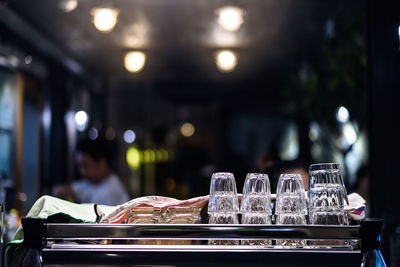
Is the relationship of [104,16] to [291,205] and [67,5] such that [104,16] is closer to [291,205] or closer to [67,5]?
[67,5]

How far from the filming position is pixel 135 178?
39.2 feet

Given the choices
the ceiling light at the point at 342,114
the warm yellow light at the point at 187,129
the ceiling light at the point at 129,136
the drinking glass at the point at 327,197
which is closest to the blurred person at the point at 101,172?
the ceiling light at the point at 342,114

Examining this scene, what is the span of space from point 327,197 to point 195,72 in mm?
7410

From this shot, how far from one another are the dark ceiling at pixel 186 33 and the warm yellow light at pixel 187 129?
755cm

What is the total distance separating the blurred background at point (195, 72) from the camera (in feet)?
12.1

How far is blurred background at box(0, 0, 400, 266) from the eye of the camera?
12.1ft

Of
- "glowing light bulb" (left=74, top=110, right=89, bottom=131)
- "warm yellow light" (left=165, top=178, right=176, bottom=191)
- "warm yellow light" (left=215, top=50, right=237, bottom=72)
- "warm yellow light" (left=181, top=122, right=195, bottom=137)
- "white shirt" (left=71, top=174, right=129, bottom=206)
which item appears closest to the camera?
"white shirt" (left=71, top=174, right=129, bottom=206)

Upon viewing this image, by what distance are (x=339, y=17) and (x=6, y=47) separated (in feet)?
10.9

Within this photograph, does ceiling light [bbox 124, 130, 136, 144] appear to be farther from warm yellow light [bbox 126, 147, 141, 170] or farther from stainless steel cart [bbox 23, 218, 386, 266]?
stainless steel cart [bbox 23, 218, 386, 266]

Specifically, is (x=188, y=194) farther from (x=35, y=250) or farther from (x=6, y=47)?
(x=35, y=250)

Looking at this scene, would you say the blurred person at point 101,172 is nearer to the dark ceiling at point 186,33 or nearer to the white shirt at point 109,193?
A: the white shirt at point 109,193

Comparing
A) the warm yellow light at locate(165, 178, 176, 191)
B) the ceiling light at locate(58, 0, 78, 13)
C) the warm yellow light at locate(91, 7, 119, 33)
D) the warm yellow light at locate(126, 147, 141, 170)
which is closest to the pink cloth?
the warm yellow light at locate(91, 7, 119, 33)

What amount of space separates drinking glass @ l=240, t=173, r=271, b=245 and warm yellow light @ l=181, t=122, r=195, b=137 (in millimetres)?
14387

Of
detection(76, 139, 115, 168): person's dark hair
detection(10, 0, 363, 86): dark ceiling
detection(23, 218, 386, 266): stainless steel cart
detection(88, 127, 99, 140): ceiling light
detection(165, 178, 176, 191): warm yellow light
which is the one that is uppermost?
detection(10, 0, 363, 86): dark ceiling
